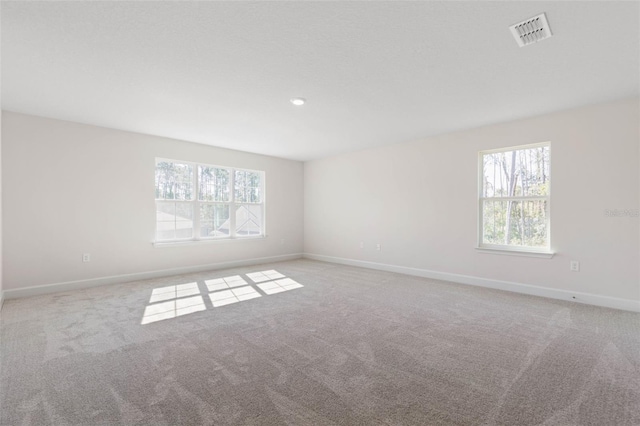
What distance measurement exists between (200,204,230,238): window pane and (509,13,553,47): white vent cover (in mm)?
5305

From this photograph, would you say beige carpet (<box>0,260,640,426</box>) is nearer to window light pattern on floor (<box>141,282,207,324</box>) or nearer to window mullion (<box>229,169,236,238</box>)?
window light pattern on floor (<box>141,282,207,324</box>)

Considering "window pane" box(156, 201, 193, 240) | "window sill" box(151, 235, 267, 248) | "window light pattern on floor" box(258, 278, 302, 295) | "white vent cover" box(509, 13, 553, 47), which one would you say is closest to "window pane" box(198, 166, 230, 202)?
"window pane" box(156, 201, 193, 240)

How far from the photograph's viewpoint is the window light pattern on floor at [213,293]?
3.43 meters

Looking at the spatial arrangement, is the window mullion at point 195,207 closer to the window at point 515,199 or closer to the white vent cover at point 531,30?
the window at point 515,199

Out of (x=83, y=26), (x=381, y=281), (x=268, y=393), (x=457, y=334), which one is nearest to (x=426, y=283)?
(x=381, y=281)

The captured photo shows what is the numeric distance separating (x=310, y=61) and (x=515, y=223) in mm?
3734

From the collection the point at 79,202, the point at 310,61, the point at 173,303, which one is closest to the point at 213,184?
the point at 79,202

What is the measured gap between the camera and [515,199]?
4.39m

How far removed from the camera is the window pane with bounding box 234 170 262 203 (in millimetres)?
6391

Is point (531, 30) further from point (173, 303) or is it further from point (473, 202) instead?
point (173, 303)

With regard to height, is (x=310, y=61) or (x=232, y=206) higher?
(x=310, y=61)

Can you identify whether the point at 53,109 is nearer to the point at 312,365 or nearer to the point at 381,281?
the point at 312,365

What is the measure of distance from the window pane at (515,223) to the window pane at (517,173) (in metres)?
0.15

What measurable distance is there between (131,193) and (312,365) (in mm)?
4288
